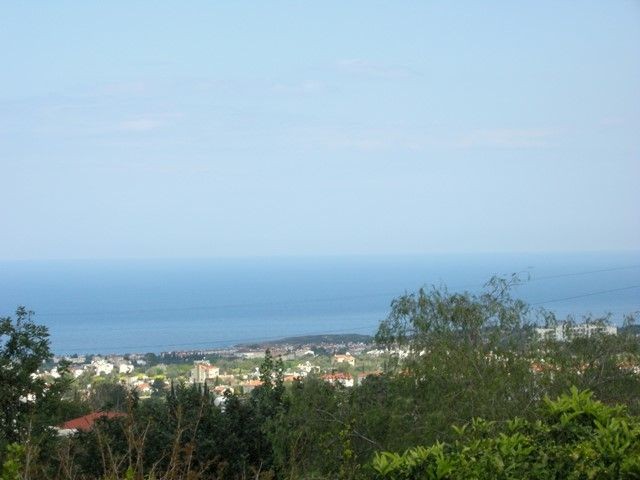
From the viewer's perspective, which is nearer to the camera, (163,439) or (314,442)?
(314,442)

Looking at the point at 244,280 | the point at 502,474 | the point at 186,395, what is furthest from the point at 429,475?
the point at 244,280

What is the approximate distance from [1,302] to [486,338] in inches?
3102

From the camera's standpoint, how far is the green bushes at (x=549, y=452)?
14.1 feet

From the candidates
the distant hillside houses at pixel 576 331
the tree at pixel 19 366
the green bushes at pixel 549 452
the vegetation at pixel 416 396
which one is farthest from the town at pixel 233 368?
the green bushes at pixel 549 452

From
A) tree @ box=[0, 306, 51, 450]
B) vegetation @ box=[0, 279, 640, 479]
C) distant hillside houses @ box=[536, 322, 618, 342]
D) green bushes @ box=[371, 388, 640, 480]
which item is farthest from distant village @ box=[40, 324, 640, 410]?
green bushes @ box=[371, 388, 640, 480]

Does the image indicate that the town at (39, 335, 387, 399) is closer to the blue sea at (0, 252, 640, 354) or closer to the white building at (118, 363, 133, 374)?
the white building at (118, 363, 133, 374)

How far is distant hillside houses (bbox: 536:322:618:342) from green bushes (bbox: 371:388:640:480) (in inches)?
195

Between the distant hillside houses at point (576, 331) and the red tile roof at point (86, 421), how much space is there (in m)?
6.20

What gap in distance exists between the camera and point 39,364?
45.5 feet

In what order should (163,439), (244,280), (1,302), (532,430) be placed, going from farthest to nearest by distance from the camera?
(244,280) < (1,302) < (163,439) < (532,430)

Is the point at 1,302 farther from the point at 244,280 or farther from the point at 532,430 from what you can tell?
the point at 532,430

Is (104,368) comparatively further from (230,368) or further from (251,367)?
(251,367)

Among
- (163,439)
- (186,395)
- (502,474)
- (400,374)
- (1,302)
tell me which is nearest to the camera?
(502,474)

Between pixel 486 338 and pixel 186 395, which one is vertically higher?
pixel 486 338
